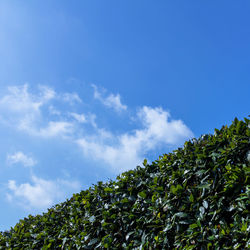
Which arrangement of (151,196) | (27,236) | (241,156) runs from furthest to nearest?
(27,236) → (151,196) → (241,156)

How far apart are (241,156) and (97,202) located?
9.29ft

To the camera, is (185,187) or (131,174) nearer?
(185,187)

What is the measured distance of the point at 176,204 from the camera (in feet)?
13.6

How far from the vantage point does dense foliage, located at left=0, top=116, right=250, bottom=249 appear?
357cm

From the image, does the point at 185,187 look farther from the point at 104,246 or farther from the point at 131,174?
the point at 104,246

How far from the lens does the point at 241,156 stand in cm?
383

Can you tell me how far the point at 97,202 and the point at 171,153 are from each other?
172cm

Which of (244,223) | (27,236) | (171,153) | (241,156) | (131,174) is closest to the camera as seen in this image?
(244,223)

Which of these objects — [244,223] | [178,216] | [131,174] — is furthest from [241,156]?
[131,174]

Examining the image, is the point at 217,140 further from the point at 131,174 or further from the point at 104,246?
the point at 104,246

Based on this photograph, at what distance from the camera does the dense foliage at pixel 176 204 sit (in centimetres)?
357

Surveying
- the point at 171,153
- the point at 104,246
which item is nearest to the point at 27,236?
the point at 104,246

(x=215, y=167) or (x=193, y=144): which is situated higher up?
(x=193, y=144)

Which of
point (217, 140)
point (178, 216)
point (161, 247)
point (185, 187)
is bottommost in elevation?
point (161, 247)
